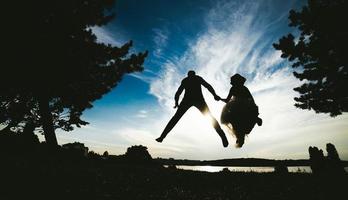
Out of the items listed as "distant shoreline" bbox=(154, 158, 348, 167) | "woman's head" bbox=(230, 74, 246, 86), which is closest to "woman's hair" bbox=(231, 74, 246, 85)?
"woman's head" bbox=(230, 74, 246, 86)

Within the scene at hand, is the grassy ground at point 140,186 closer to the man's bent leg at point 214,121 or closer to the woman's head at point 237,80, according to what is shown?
the man's bent leg at point 214,121

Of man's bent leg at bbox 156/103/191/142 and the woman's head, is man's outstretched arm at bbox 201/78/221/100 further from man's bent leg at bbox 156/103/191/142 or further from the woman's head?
man's bent leg at bbox 156/103/191/142

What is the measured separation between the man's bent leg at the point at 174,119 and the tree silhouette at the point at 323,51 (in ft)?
41.8

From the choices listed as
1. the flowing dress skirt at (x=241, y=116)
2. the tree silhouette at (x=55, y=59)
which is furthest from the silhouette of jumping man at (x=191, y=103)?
the tree silhouette at (x=55, y=59)

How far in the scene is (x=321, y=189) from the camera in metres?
5.66

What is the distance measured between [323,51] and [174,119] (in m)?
14.1

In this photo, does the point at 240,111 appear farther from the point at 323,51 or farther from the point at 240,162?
the point at 323,51

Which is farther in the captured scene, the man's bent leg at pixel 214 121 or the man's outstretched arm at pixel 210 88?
the man's outstretched arm at pixel 210 88

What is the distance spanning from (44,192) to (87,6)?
1292cm

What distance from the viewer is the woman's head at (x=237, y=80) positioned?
6.84m

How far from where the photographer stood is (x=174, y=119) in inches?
267

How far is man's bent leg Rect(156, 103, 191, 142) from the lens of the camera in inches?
263

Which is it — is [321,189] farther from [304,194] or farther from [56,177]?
[56,177]

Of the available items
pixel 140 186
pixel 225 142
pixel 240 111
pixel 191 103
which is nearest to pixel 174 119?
pixel 191 103
